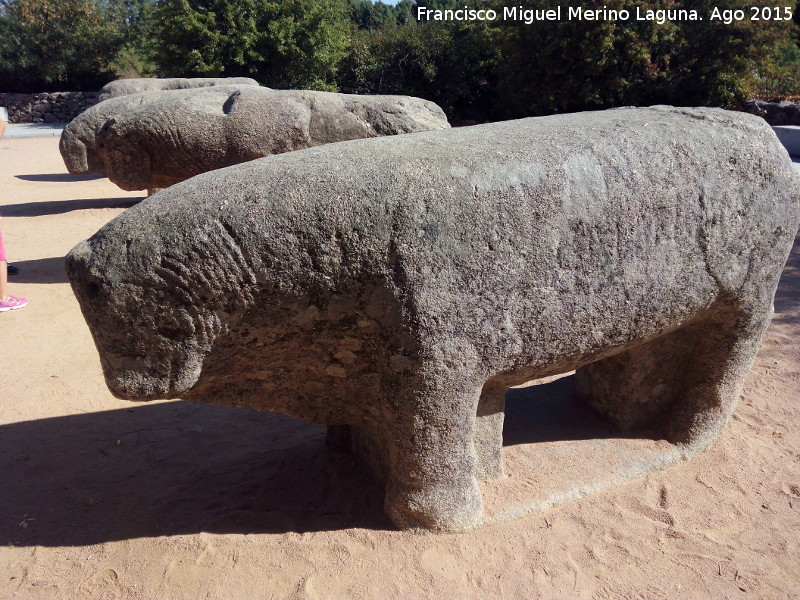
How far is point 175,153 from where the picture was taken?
192 inches

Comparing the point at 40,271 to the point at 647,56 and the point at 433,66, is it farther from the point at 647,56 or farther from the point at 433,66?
the point at 433,66

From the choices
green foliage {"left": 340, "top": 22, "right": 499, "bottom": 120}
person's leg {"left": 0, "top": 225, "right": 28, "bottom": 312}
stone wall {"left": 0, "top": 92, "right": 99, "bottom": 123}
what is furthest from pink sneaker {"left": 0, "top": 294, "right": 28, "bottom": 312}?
stone wall {"left": 0, "top": 92, "right": 99, "bottom": 123}

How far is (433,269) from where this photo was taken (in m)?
1.86

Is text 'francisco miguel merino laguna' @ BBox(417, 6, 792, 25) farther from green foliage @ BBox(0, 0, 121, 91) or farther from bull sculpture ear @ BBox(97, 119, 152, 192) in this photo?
green foliage @ BBox(0, 0, 121, 91)

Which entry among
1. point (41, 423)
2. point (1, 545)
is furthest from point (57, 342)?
point (1, 545)

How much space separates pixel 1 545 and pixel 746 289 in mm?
2661

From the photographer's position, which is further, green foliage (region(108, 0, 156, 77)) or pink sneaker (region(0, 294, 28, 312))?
green foliage (region(108, 0, 156, 77))

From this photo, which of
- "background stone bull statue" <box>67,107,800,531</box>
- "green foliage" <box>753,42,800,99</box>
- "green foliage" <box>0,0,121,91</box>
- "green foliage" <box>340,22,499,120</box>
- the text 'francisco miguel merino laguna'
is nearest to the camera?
"background stone bull statue" <box>67,107,800,531</box>

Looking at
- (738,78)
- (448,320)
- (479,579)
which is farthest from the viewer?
(738,78)

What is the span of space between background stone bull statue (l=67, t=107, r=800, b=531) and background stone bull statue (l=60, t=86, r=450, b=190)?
2780 mm

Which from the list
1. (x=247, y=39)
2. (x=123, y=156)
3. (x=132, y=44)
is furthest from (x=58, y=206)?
(x=132, y=44)

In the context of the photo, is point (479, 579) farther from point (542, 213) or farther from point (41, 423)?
point (41, 423)

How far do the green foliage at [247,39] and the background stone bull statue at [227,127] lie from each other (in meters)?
9.26

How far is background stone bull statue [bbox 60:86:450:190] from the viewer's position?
480cm
